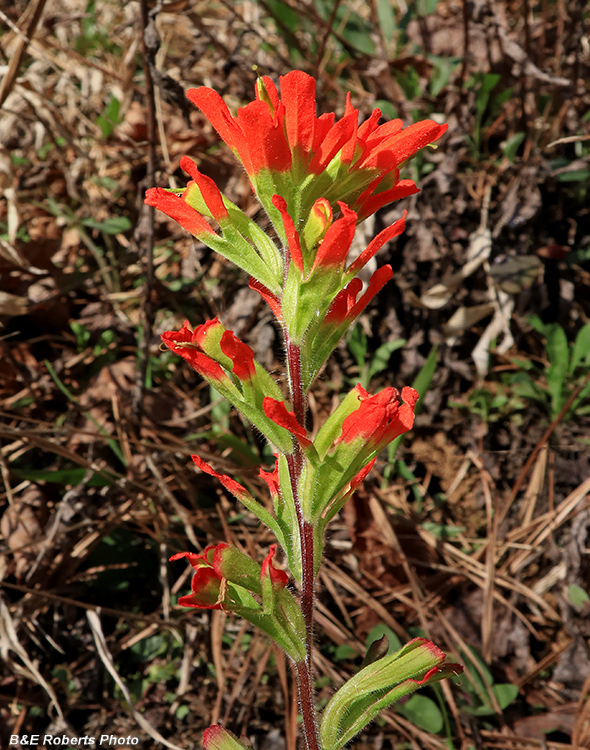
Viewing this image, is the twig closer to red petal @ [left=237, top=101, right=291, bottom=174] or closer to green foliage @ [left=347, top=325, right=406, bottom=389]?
green foliage @ [left=347, top=325, right=406, bottom=389]

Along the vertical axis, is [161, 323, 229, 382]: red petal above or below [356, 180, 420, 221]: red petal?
below

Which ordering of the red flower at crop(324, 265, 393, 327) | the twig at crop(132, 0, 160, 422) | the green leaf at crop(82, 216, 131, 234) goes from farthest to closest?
1. the green leaf at crop(82, 216, 131, 234)
2. the twig at crop(132, 0, 160, 422)
3. the red flower at crop(324, 265, 393, 327)

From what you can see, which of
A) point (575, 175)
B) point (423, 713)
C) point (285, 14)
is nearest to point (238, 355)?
point (423, 713)

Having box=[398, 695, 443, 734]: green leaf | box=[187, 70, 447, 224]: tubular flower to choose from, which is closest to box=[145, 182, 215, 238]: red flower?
box=[187, 70, 447, 224]: tubular flower

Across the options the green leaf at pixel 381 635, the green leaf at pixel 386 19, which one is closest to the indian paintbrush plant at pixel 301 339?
the green leaf at pixel 381 635

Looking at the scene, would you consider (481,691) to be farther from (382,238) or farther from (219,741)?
(382,238)

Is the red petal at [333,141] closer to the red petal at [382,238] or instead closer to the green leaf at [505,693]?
the red petal at [382,238]
